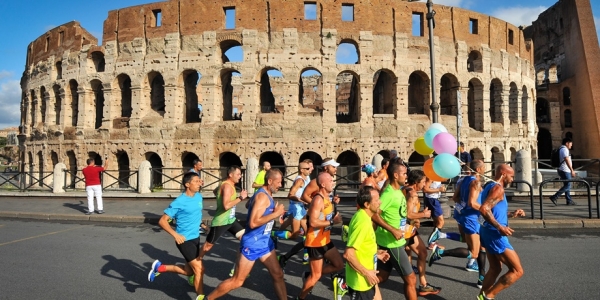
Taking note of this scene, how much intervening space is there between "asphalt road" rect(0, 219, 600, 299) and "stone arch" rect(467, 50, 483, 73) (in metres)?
14.1

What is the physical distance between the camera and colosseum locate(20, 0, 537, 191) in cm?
1686

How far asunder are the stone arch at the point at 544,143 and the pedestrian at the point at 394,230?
31.5 meters

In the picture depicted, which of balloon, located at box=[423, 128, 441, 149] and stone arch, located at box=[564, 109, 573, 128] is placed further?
stone arch, located at box=[564, 109, 573, 128]

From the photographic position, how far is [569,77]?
27.0 meters

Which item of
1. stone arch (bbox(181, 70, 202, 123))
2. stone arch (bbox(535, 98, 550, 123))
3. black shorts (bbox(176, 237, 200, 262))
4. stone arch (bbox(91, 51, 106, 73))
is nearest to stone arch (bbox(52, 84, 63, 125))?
stone arch (bbox(91, 51, 106, 73))

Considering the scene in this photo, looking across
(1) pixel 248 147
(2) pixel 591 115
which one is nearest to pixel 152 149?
(1) pixel 248 147

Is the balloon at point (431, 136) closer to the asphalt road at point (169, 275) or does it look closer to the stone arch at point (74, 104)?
Answer: the asphalt road at point (169, 275)

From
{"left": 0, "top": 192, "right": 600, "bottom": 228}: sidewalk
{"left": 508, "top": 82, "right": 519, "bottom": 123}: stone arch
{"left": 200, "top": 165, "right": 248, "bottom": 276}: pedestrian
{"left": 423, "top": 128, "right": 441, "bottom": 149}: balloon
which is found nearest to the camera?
{"left": 200, "top": 165, "right": 248, "bottom": 276}: pedestrian

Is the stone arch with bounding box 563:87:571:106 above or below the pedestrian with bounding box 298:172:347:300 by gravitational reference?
above

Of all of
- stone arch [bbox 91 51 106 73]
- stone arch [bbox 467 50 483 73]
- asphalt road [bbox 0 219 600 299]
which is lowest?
asphalt road [bbox 0 219 600 299]

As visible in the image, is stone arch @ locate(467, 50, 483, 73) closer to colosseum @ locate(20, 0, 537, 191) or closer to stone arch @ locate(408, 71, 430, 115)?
colosseum @ locate(20, 0, 537, 191)

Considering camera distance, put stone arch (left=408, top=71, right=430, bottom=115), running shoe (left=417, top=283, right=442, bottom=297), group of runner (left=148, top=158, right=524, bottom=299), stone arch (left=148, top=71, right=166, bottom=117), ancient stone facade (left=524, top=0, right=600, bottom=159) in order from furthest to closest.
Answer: ancient stone facade (left=524, top=0, right=600, bottom=159) → stone arch (left=148, top=71, right=166, bottom=117) → stone arch (left=408, top=71, right=430, bottom=115) → running shoe (left=417, top=283, right=442, bottom=297) → group of runner (left=148, top=158, right=524, bottom=299)

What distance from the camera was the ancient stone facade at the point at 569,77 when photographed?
24.5 m

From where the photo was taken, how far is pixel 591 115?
24.5 metres
